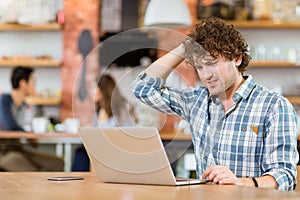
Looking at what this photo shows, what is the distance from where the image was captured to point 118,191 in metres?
1.88

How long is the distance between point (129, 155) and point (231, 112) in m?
0.62

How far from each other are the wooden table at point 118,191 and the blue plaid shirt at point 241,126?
0.42 metres

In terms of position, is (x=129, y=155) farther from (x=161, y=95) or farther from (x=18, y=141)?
(x=18, y=141)

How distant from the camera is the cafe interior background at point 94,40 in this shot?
6855mm

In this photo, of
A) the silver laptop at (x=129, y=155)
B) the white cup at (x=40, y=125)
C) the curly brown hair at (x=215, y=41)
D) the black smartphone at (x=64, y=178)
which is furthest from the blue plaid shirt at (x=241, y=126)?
the white cup at (x=40, y=125)

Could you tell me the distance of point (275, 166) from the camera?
2.33 m

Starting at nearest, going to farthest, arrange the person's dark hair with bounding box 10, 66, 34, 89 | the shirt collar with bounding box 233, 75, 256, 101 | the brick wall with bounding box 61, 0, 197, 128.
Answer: the shirt collar with bounding box 233, 75, 256, 101 < the person's dark hair with bounding box 10, 66, 34, 89 < the brick wall with bounding box 61, 0, 197, 128

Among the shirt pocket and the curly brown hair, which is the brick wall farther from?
the shirt pocket

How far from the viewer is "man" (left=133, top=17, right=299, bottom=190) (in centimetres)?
237

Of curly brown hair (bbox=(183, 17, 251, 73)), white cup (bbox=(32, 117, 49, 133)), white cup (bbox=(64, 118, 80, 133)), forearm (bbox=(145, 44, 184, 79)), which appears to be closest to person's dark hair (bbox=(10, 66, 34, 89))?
white cup (bbox=(32, 117, 49, 133))

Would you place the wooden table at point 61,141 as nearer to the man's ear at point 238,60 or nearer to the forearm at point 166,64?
the forearm at point 166,64

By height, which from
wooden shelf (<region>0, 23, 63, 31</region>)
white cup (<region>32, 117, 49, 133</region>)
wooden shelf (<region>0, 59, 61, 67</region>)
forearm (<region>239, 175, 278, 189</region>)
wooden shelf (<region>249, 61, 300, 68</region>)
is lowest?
white cup (<region>32, 117, 49, 133</region>)

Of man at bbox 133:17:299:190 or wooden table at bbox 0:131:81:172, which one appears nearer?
man at bbox 133:17:299:190

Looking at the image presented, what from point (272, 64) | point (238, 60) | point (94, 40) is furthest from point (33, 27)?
point (238, 60)
